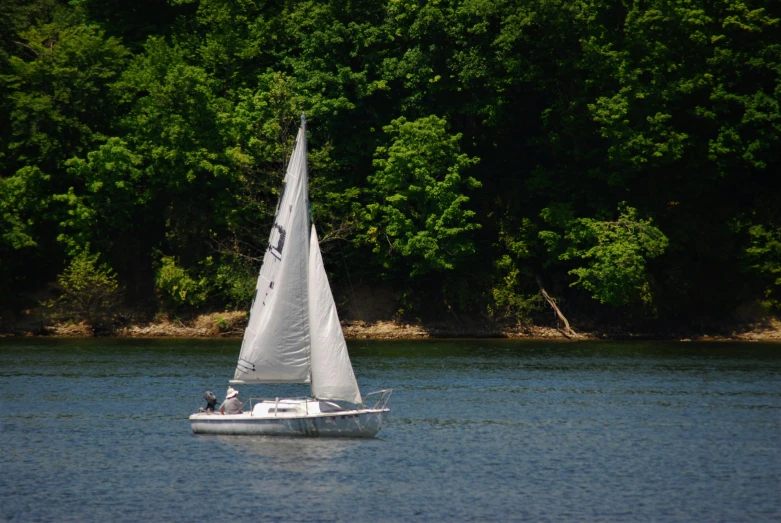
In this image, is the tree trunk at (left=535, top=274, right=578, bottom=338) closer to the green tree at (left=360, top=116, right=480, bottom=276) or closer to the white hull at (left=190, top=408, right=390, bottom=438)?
the green tree at (left=360, top=116, right=480, bottom=276)

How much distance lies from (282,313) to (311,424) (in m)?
4.30

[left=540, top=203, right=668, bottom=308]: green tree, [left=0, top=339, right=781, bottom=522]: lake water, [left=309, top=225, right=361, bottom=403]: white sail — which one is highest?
[left=540, top=203, right=668, bottom=308]: green tree

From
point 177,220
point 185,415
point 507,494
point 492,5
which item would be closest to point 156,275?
point 177,220

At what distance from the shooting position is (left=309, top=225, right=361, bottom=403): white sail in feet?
142

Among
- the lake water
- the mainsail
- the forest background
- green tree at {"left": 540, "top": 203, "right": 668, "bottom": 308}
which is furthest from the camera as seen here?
the forest background

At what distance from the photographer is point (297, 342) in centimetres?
4397

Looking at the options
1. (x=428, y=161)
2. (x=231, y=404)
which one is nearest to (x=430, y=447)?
(x=231, y=404)

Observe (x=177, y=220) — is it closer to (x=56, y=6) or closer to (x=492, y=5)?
(x=56, y=6)

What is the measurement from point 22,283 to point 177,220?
12.5 meters

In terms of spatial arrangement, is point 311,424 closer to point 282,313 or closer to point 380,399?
point 380,399

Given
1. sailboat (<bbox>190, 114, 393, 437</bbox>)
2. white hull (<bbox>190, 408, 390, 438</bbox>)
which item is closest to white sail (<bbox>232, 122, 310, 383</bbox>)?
sailboat (<bbox>190, 114, 393, 437</bbox>)

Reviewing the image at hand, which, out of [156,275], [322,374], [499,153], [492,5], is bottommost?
[322,374]

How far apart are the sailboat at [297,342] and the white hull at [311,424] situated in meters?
0.04

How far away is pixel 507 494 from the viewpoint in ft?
119
